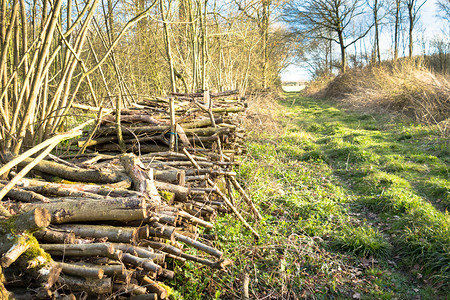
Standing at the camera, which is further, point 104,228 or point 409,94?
point 409,94

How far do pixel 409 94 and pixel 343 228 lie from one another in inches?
377

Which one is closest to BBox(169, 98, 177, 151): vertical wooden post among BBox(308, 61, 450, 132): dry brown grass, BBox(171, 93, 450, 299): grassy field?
BBox(171, 93, 450, 299): grassy field

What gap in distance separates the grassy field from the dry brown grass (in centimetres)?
217

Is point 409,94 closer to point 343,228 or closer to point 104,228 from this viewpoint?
point 343,228

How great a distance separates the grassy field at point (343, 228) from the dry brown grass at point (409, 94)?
7.12ft

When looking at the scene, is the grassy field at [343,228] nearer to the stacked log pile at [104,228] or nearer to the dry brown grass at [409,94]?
the stacked log pile at [104,228]

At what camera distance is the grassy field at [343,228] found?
11.7ft

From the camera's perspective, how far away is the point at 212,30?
1248 centimetres

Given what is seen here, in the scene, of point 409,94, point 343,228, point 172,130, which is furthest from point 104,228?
point 409,94

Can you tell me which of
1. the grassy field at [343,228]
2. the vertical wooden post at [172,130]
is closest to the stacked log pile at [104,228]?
the grassy field at [343,228]

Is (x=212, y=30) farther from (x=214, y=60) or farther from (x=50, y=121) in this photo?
(x=50, y=121)

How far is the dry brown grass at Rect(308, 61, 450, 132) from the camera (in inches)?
417

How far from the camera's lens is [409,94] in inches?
482

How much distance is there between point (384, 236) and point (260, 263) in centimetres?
206
